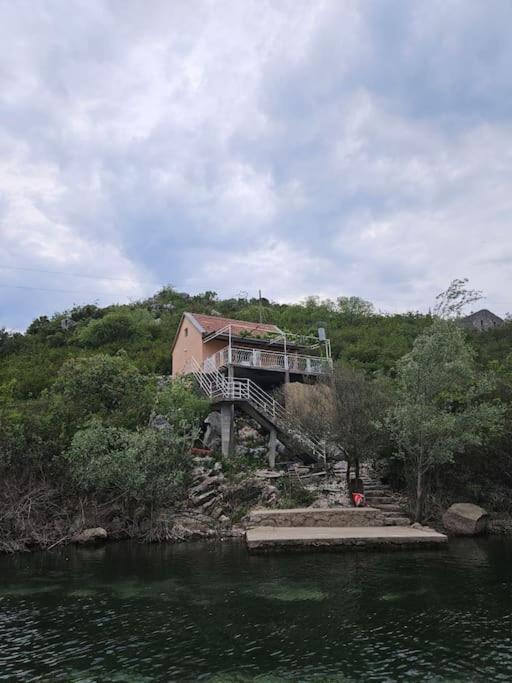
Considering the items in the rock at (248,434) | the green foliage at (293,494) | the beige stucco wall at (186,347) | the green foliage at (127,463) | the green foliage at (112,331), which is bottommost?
the green foliage at (293,494)

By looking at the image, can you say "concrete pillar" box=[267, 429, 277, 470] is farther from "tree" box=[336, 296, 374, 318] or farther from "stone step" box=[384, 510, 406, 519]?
"tree" box=[336, 296, 374, 318]

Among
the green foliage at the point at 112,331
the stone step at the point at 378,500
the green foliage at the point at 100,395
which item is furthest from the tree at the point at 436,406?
the green foliage at the point at 112,331

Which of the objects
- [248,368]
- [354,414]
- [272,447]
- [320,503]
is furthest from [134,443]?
[248,368]

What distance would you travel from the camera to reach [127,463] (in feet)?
59.2

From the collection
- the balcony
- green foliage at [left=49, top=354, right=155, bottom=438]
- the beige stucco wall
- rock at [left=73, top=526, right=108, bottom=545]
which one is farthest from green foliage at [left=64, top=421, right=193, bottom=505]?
the beige stucco wall

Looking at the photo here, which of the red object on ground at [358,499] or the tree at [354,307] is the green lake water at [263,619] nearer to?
the red object on ground at [358,499]

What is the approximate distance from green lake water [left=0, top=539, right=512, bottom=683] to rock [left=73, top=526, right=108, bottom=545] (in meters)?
3.34

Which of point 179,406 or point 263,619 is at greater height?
point 179,406

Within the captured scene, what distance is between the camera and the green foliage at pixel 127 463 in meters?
18.0

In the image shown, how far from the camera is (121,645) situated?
7.76 meters

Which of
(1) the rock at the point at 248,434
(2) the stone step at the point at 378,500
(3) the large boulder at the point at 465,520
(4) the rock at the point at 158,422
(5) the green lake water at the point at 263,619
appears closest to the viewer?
(5) the green lake water at the point at 263,619

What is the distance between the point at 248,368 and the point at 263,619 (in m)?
18.2

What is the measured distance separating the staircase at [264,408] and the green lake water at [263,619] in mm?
9276

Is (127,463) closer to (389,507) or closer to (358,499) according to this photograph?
(358,499)
